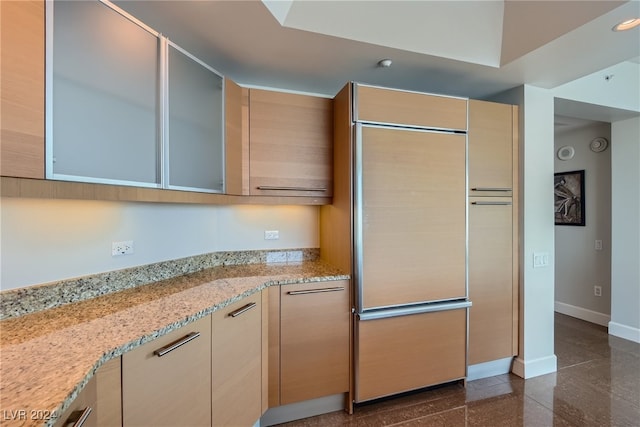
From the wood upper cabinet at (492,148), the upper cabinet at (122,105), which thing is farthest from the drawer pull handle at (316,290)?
the wood upper cabinet at (492,148)

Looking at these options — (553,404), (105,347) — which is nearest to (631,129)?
(553,404)

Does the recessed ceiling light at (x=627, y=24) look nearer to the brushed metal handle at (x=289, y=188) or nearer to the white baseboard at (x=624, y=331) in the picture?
the brushed metal handle at (x=289, y=188)

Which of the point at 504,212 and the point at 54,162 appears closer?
the point at 54,162

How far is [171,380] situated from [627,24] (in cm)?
299

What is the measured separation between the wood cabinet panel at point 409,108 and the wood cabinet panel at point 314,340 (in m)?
1.18

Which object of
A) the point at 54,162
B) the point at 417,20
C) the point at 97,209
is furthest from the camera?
the point at 417,20

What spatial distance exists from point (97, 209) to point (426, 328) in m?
2.24

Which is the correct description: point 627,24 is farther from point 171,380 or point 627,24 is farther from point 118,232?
point 118,232

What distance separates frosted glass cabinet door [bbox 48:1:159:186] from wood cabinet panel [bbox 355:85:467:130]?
1.25 meters

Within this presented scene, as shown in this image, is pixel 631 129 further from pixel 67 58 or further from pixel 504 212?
pixel 67 58

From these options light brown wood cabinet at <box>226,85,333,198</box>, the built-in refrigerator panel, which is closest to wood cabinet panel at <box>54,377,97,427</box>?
light brown wood cabinet at <box>226,85,333,198</box>

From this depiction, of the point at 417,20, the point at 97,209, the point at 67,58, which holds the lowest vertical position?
the point at 97,209

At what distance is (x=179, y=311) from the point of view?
1323 millimetres

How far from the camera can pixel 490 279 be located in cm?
245
